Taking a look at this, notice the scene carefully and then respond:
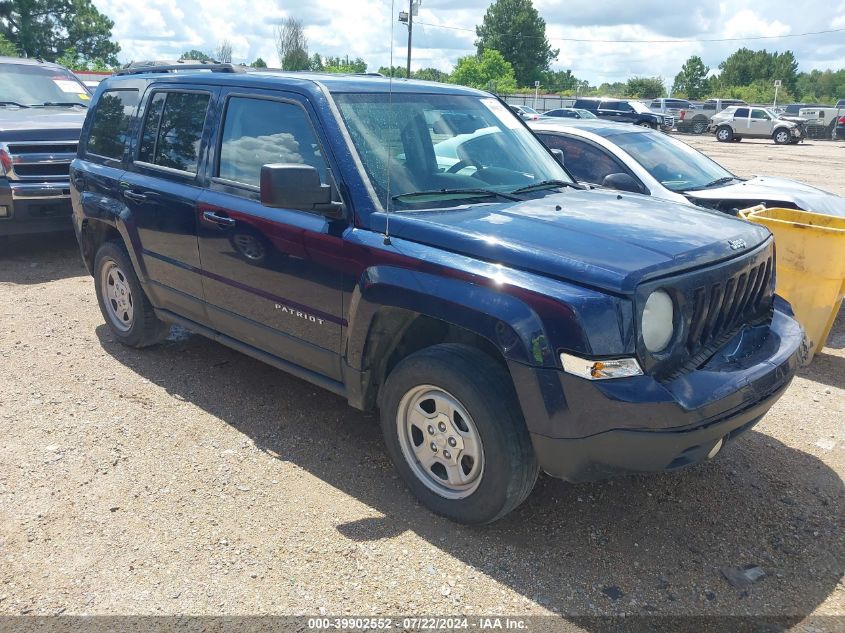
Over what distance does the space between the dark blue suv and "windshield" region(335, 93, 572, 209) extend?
0.5 inches

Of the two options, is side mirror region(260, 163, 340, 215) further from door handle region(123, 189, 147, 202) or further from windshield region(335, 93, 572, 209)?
door handle region(123, 189, 147, 202)

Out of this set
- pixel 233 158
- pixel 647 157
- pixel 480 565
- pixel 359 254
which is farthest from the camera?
pixel 647 157

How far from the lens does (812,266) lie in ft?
17.4

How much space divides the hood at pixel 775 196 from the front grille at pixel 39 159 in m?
6.80

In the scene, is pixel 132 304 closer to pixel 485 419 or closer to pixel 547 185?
pixel 547 185

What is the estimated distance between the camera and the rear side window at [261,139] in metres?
3.86

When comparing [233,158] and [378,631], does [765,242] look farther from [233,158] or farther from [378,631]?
[233,158]

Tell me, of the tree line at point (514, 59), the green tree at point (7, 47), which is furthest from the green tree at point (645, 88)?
the green tree at point (7, 47)

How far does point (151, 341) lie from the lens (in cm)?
555

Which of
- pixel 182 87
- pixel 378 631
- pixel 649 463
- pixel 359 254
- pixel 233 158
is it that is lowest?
pixel 378 631

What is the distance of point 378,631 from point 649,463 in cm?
122

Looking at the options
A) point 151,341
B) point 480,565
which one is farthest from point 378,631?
point 151,341

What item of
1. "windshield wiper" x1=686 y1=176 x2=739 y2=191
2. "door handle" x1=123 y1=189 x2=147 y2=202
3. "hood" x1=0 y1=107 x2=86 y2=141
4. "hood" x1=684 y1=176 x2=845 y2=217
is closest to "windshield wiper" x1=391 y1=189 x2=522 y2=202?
"door handle" x1=123 y1=189 x2=147 y2=202

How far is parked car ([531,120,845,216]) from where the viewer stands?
6484 millimetres
